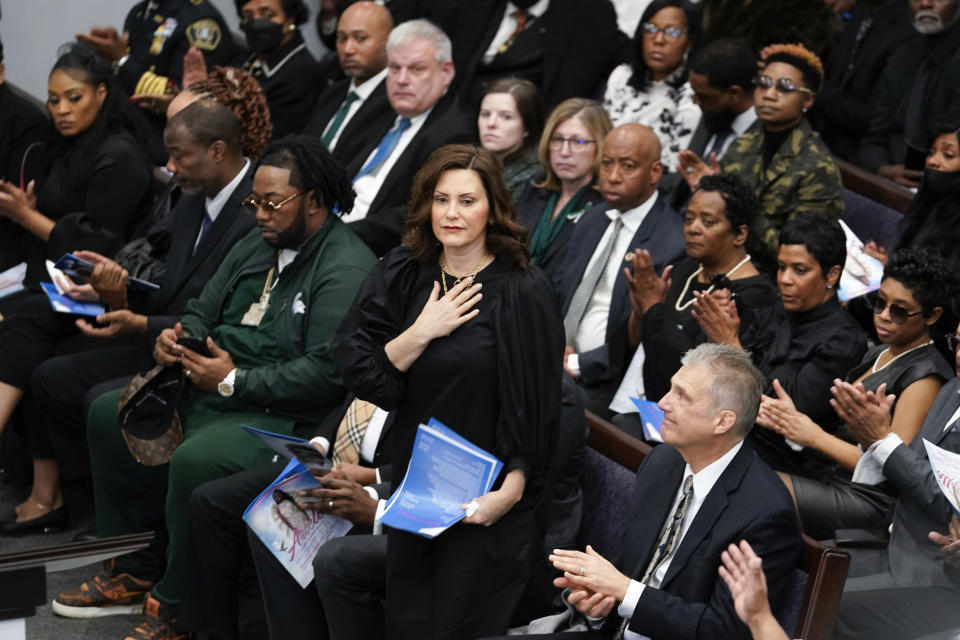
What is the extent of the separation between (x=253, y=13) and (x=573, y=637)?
4.42 metres

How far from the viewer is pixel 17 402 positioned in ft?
15.9

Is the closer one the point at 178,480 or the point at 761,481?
the point at 761,481

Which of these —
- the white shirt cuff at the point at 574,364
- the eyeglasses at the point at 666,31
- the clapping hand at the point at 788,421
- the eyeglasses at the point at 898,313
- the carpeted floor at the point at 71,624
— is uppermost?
the eyeglasses at the point at 666,31

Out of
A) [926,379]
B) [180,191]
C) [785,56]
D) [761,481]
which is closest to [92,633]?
[180,191]

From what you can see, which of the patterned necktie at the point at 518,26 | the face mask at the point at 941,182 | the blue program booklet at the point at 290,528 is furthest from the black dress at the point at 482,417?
the patterned necktie at the point at 518,26

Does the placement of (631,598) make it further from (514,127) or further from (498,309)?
(514,127)

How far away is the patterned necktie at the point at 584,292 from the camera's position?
459 cm

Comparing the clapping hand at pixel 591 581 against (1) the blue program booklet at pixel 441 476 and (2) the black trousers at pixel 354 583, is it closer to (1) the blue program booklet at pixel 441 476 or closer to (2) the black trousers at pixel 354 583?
(1) the blue program booklet at pixel 441 476

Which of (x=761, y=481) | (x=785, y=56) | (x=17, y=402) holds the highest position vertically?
(x=785, y=56)

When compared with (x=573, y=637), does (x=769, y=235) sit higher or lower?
higher

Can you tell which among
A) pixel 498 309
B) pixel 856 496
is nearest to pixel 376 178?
pixel 498 309

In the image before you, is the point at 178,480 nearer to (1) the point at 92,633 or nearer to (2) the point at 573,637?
(1) the point at 92,633

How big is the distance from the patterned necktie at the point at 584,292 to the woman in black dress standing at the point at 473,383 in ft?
4.87

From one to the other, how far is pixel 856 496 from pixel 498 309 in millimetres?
1065
